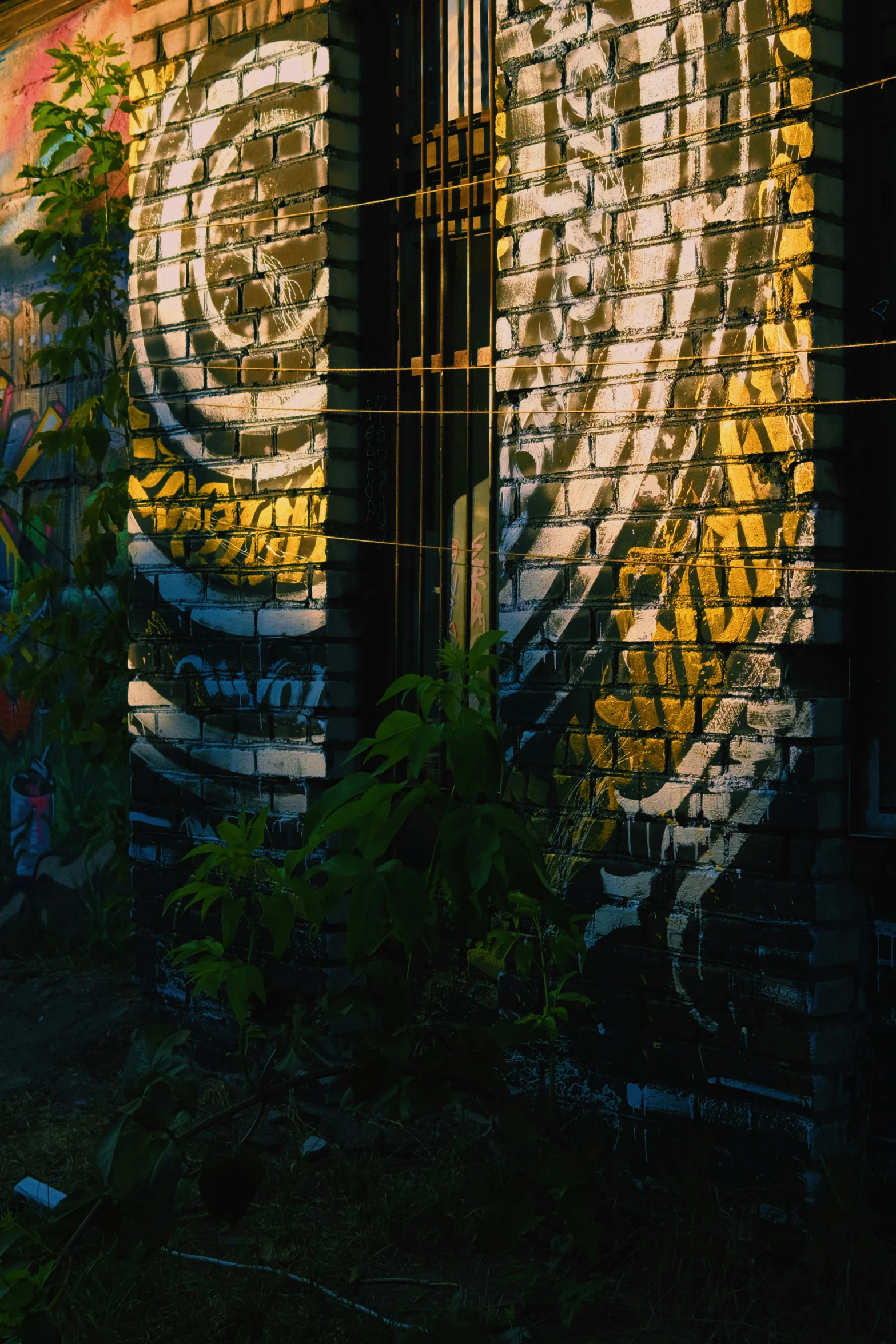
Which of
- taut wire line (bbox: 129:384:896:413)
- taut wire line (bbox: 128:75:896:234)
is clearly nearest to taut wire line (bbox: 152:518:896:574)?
taut wire line (bbox: 129:384:896:413)

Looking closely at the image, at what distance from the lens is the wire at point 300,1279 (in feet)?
7.71

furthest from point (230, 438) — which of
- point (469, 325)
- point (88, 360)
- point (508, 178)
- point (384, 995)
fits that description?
point (384, 995)

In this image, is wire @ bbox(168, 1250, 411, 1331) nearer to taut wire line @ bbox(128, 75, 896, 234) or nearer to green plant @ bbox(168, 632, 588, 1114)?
green plant @ bbox(168, 632, 588, 1114)

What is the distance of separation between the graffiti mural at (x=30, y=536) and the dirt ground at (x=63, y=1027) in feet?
1.37

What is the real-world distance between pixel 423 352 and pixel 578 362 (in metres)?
0.67

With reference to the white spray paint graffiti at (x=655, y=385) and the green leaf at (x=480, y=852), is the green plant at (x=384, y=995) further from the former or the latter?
the white spray paint graffiti at (x=655, y=385)

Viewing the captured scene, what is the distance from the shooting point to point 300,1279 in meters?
2.53

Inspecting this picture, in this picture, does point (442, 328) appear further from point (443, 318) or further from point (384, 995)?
point (384, 995)

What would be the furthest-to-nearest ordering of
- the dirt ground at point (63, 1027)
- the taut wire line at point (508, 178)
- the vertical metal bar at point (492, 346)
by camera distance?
the dirt ground at point (63, 1027) → the vertical metal bar at point (492, 346) → the taut wire line at point (508, 178)

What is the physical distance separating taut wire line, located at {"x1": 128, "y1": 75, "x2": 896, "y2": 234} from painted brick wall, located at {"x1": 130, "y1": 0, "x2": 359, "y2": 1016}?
0.01m

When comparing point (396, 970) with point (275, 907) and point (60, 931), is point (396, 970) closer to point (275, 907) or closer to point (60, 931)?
point (275, 907)

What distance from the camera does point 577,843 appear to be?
3.00 meters

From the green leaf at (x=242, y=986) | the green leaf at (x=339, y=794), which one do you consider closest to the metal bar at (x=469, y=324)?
the green leaf at (x=339, y=794)

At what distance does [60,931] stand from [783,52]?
4186mm
